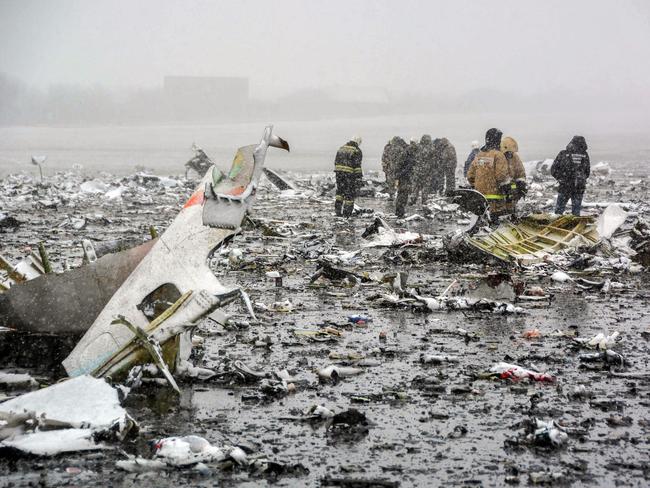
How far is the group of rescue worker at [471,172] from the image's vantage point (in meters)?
12.2

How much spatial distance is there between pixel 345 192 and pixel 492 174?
14.5 feet

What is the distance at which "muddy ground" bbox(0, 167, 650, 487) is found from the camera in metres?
4.18

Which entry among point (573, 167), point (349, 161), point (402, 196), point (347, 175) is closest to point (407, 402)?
point (573, 167)

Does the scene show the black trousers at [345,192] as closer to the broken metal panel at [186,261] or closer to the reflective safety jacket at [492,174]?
the reflective safety jacket at [492,174]

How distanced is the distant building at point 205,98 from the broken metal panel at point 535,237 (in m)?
84.8

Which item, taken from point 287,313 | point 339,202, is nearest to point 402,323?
point 287,313

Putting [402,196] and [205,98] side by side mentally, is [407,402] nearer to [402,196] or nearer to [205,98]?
[402,196]

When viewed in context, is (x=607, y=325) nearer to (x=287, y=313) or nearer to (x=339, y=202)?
(x=287, y=313)

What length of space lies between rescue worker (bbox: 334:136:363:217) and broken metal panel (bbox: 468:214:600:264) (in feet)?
15.0

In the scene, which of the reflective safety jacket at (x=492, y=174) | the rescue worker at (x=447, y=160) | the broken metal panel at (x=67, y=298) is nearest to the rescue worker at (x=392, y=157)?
the rescue worker at (x=447, y=160)

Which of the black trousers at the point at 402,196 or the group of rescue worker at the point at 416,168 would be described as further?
the group of rescue worker at the point at 416,168

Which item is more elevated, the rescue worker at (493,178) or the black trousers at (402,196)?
the rescue worker at (493,178)

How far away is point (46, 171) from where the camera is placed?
3481 centimetres

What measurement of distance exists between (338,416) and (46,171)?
32.1 m
